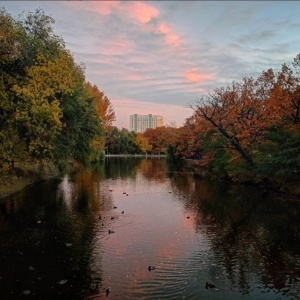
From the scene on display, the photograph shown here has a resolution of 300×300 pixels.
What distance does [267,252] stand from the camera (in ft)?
59.9

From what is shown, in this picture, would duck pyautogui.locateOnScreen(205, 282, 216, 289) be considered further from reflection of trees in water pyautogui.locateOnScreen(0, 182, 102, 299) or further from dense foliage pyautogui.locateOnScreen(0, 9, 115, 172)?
dense foliage pyautogui.locateOnScreen(0, 9, 115, 172)

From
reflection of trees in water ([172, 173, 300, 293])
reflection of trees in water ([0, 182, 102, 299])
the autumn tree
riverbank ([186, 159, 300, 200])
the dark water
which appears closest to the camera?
reflection of trees in water ([0, 182, 102, 299])

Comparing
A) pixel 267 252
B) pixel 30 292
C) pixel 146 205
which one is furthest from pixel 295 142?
pixel 30 292

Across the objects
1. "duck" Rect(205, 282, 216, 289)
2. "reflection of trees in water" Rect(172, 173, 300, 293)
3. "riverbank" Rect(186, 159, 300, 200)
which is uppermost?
"riverbank" Rect(186, 159, 300, 200)

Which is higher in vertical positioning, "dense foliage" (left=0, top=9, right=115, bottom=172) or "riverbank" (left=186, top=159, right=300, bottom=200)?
"dense foliage" (left=0, top=9, right=115, bottom=172)

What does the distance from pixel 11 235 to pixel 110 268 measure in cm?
785

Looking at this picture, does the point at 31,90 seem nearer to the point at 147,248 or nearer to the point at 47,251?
the point at 47,251

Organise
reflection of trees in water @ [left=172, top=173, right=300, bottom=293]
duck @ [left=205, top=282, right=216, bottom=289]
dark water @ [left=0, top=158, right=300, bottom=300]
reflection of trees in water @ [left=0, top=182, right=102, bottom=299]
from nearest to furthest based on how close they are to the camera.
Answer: reflection of trees in water @ [left=0, top=182, right=102, bottom=299] < dark water @ [left=0, top=158, right=300, bottom=300] < duck @ [left=205, top=282, right=216, bottom=289] < reflection of trees in water @ [left=172, top=173, right=300, bottom=293]

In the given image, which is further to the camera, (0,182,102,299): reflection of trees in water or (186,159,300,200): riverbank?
(186,159,300,200): riverbank

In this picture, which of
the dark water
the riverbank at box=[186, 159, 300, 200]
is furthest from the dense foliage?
the riverbank at box=[186, 159, 300, 200]

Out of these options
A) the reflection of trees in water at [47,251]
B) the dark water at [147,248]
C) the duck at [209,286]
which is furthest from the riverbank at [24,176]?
the duck at [209,286]

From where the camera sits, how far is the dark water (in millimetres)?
13648

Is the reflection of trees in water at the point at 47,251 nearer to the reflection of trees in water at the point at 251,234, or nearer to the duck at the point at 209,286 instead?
the duck at the point at 209,286

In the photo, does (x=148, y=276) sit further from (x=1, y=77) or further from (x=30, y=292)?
(x=1, y=77)
